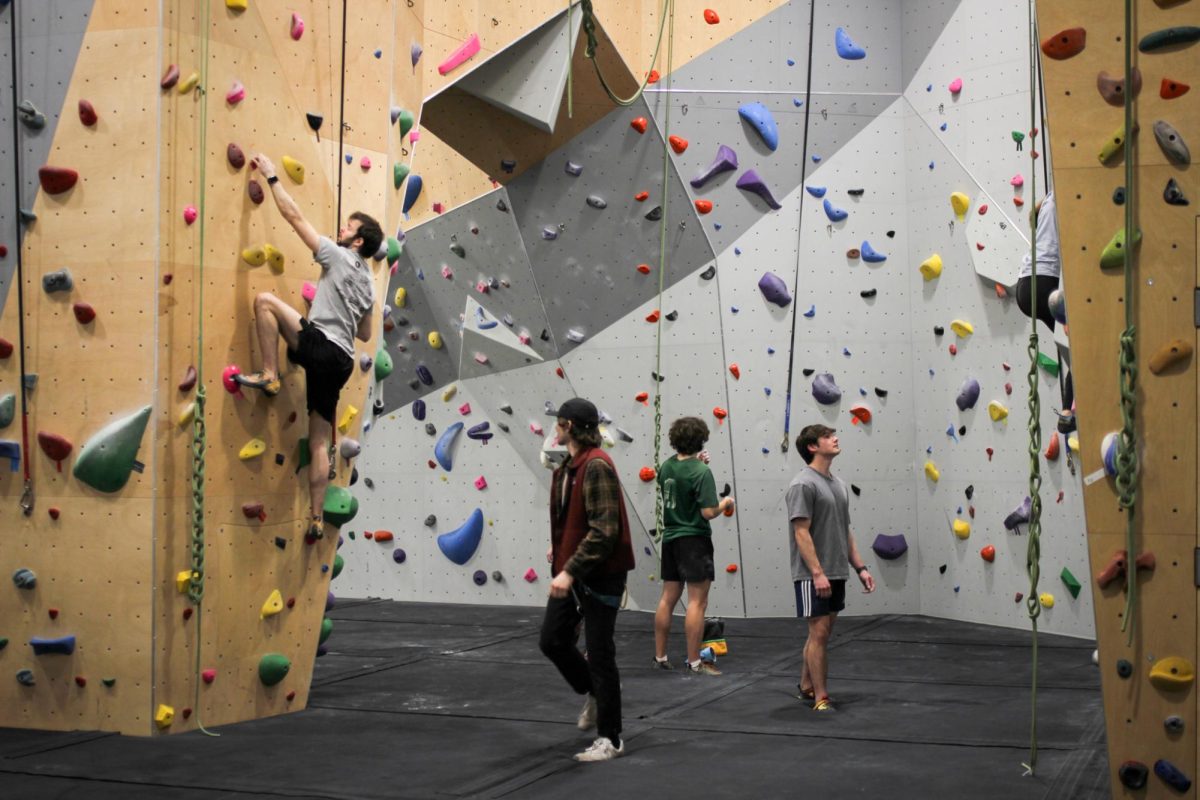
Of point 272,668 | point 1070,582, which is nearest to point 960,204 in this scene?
point 1070,582

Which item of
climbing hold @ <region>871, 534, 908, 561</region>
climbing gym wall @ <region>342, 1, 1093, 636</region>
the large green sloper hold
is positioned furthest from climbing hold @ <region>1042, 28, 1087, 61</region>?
climbing hold @ <region>871, 534, 908, 561</region>

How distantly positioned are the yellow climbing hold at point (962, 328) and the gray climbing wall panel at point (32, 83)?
568cm

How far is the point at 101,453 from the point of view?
5.34 metres

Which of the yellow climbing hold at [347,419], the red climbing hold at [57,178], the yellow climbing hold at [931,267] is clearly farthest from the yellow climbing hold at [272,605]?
the yellow climbing hold at [931,267]

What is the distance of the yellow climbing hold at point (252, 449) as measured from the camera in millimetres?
5688

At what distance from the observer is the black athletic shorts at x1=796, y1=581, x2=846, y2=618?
19.4ft

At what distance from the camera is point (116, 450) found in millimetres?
5328

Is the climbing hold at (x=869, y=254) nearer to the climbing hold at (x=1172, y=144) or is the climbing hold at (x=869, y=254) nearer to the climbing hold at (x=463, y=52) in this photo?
the climbing hold at (x=463, y=52)

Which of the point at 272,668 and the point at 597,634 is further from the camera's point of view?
the point at 272,668

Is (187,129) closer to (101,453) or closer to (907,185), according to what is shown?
(101,453)

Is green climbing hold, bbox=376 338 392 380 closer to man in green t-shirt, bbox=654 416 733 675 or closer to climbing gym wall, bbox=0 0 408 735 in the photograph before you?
climbing gym wall, bbox=0 0 408 735

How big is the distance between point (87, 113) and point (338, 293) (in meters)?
1.21

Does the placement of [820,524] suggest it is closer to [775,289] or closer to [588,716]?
[588,716]

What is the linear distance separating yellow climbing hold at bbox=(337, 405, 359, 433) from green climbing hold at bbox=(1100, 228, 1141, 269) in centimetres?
344
